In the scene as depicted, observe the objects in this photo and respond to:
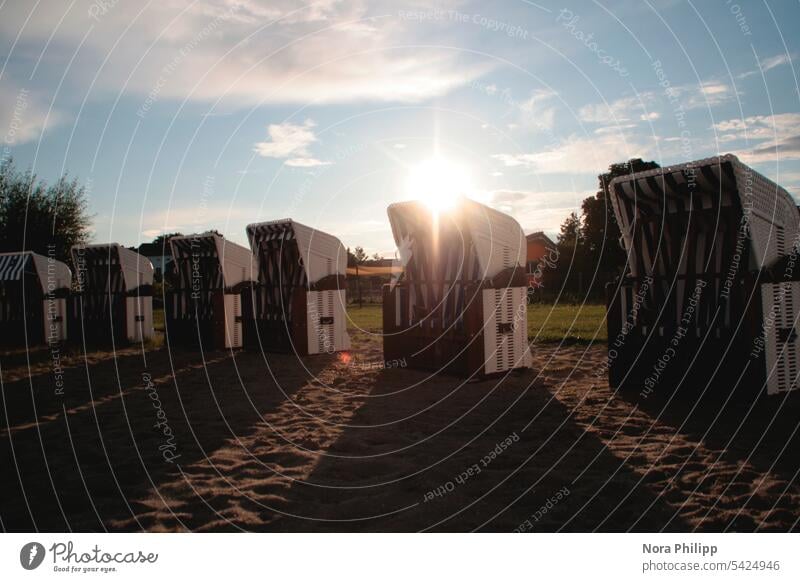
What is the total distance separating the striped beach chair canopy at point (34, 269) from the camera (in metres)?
17.5

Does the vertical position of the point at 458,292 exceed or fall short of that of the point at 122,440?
it exceeds it

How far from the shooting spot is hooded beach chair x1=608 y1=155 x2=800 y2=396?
7812 mm

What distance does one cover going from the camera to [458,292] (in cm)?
1077

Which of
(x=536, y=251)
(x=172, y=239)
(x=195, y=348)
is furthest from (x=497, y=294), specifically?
(x=536, y=251)

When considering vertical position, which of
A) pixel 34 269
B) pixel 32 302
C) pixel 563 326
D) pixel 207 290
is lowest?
pixel 563 326

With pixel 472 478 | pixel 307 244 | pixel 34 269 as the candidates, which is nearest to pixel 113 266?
pixel 34 269

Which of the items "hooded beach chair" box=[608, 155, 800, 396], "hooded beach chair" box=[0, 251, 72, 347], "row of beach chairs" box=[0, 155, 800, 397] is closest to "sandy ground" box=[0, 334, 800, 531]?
"hooded beach chair" box=[608, 155, 800, 396]

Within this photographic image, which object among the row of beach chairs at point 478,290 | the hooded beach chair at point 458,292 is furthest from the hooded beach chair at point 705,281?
the hooded beach chair at point 458,292

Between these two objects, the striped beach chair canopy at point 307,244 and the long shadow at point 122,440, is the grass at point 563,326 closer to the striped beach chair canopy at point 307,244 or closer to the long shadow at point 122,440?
the striped beach chair canopy at point 307,244

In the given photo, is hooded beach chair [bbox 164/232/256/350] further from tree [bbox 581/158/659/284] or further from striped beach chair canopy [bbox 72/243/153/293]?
tree [bbox 581/158/659/284]

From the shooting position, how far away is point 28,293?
1808 cm

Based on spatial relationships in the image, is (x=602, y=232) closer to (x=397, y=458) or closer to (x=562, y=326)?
(x=562, y=326)

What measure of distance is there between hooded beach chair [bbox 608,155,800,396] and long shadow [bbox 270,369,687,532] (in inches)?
74.8

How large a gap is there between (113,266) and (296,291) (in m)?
6.75
